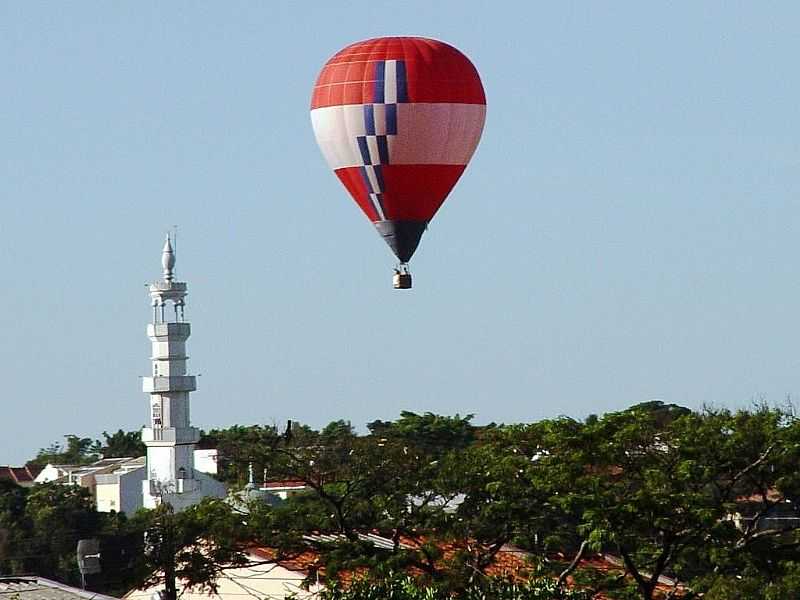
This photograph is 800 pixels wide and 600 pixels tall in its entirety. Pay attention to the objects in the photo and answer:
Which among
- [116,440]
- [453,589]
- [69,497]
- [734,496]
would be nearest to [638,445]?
[734,496]

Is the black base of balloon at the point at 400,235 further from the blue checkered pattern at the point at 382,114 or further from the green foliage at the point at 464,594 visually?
the green foliage at the point at 464,594

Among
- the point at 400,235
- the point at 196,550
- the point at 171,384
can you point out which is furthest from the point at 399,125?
the point at 171,384

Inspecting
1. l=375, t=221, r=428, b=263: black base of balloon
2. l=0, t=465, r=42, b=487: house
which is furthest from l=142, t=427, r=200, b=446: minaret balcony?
l=375, t=221, r=428, b=263: black base of balloon

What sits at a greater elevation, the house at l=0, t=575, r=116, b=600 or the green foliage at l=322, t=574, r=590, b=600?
the green foliage at l=322, t=574, r=590, b=600

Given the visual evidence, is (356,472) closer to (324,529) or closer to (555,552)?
(324,529)

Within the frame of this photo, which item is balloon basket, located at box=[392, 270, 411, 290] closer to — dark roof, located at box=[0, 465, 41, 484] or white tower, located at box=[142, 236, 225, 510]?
white tower, located at box=[142, 236, 225, 510]

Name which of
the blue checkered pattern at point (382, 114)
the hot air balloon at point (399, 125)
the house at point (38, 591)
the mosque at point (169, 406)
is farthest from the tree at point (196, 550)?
the mosque at point (169, 406)

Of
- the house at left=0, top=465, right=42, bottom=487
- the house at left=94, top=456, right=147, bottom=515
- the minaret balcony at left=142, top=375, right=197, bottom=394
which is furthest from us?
the house at left=0, top=465, right=42, bottom=487

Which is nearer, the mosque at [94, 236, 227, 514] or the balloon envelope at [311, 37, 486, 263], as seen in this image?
the balloon envelope at [311, 37, 486, 263]
